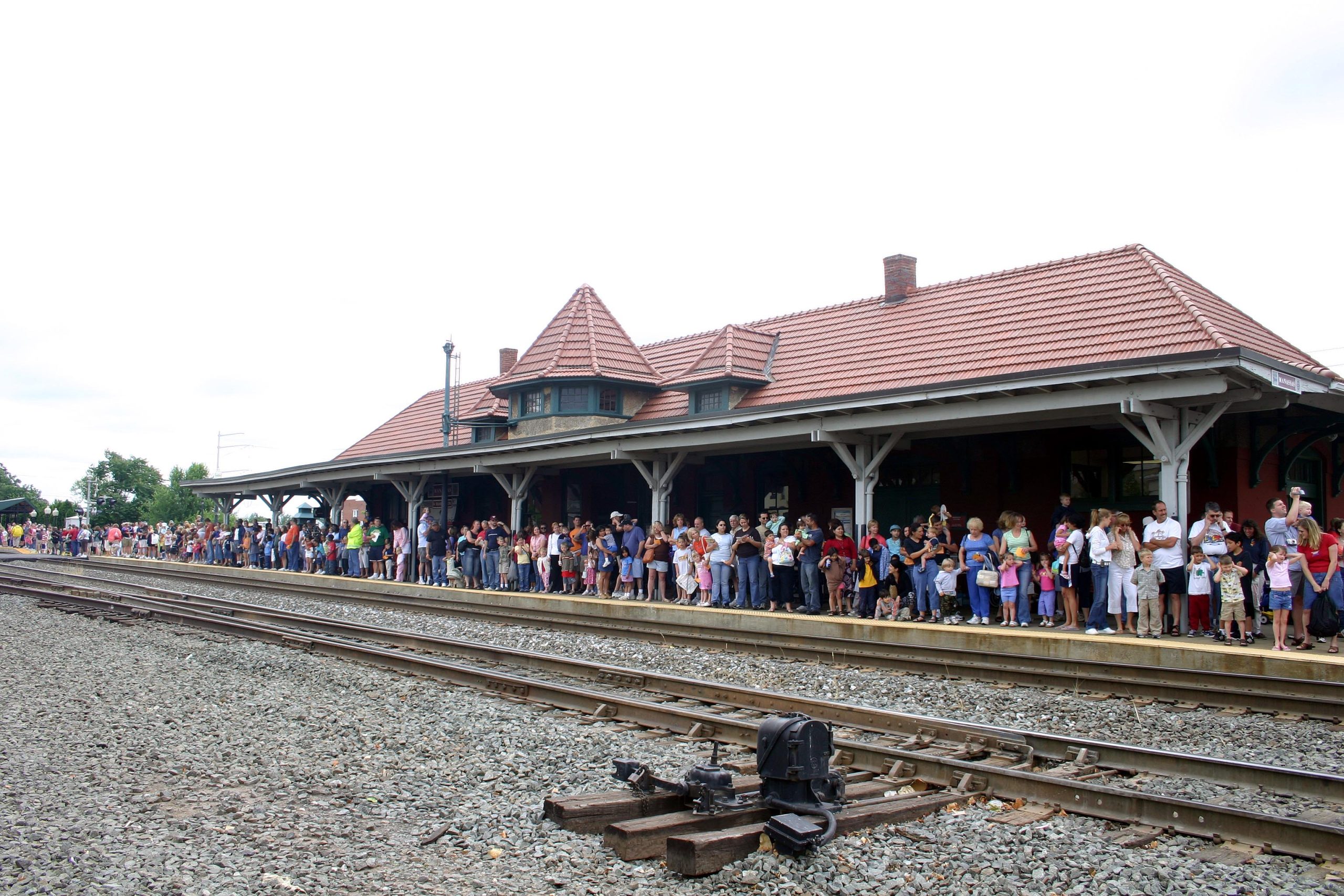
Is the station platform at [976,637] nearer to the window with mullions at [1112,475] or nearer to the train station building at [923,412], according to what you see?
the train station building at [923,412]

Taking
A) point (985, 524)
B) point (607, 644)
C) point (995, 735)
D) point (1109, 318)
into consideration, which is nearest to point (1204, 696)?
point (995, 735)

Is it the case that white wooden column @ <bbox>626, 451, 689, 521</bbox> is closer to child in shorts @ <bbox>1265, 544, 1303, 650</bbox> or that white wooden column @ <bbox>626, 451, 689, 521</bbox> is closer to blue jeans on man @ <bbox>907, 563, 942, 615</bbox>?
blue jeans on man @ <bbox>907, 563, 942, 615</bbox>

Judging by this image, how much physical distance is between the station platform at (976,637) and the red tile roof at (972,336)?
3.20 meters

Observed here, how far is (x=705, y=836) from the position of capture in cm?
464

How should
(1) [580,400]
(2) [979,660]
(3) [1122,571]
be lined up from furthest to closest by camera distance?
(1) [580,400]
(3) [1122,571]
(2) [979,660]

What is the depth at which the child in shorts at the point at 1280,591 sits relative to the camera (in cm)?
1058

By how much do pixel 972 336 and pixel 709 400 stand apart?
6379 millimetres

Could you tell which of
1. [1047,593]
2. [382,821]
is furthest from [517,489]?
A: [382,821]

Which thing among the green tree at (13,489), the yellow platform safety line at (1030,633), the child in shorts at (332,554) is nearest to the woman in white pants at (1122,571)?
the yellow platform safety line at (1030,633)

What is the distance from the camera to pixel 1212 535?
1159 cm

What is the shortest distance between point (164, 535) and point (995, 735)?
136ft

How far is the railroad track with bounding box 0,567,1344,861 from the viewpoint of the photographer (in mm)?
5160

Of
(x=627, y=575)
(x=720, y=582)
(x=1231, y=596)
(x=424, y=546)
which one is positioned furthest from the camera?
(x=424, y=546)

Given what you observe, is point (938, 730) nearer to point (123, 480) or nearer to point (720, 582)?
point (720, 582)
